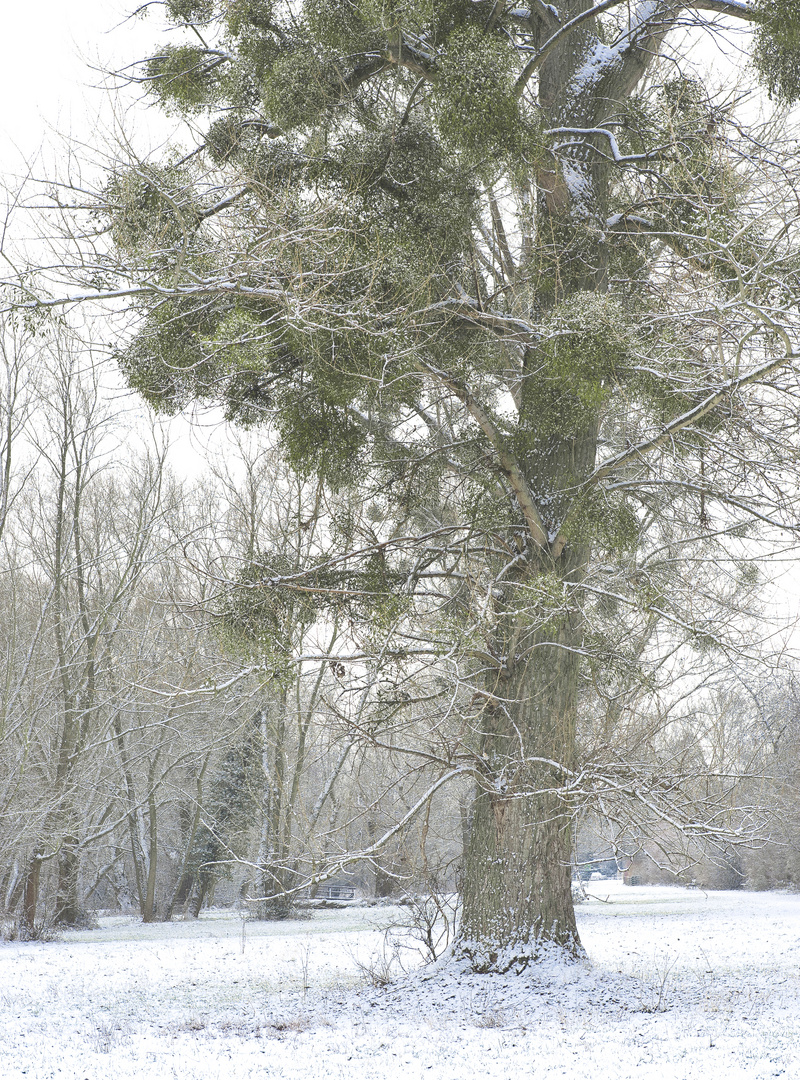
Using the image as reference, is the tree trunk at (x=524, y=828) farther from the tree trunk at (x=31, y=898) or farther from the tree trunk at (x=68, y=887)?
the tree trunk at (x=68, y=887)

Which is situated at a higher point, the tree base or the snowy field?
the tree base

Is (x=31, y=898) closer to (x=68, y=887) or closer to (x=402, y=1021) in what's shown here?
(x=68, y=887)

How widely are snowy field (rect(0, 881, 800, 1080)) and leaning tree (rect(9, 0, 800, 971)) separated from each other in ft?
1.77

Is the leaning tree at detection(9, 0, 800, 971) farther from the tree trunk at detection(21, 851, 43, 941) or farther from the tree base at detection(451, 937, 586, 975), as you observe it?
the tree trunk at detection(21, 851, 43, 941)

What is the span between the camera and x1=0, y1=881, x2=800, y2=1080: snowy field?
4.36m

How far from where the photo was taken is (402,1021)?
540 centimetres

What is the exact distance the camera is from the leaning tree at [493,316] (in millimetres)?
5039

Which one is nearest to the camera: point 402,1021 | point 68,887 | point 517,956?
point 402,1021

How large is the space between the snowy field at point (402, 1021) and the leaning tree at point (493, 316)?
540 millimetres

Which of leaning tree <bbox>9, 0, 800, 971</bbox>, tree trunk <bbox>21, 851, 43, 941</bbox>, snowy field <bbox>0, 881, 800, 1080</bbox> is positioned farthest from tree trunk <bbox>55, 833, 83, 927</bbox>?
leaning tree <bbox>9, 0, 800, 971</bbox>

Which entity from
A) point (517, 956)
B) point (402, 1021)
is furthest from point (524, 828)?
point (402, 1021)

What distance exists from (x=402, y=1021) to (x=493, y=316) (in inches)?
174

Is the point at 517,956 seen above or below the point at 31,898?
above

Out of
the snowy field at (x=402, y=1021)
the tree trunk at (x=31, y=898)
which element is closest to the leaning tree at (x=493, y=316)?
the snowy field at (x=402, y=1021)
